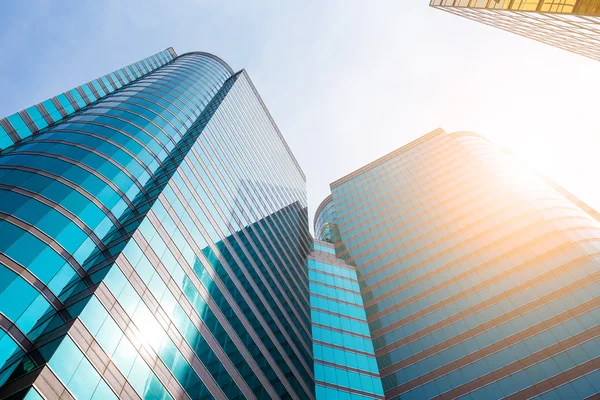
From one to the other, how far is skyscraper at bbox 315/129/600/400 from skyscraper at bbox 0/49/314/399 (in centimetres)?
1425

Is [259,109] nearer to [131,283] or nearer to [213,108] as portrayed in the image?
[213,108]

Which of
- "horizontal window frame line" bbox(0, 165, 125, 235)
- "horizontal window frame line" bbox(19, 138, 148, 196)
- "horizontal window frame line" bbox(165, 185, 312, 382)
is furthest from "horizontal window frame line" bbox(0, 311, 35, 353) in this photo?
"horizontal window frame line" bbox(165, 185, 312, 382)

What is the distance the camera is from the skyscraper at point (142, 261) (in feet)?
69.6

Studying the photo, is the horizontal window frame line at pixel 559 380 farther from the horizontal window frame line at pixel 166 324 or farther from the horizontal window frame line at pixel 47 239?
the horizontal window frame line at pixel 47 239

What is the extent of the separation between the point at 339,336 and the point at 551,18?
125 feet

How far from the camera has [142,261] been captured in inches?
1126

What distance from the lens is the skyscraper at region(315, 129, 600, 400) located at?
1567 inches

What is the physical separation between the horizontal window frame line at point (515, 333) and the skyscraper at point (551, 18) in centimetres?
2562

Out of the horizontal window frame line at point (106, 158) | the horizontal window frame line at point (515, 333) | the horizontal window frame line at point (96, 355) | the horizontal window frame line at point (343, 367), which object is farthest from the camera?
the horizontal window frame line at point (343, 367)

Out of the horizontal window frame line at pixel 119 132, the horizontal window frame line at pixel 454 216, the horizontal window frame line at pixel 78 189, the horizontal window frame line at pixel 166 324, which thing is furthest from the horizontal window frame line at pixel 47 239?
the horizontal window frame line at pixel 454 216

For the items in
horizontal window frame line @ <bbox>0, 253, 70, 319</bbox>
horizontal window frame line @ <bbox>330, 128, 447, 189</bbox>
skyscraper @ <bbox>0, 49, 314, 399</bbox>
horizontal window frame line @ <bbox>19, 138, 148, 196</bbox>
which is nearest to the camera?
skyscraper @ <bbox>0, 49, 314, 399</bbox>

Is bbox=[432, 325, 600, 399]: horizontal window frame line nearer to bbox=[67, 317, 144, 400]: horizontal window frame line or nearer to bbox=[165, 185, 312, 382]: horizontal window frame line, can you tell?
bbox=[165, 185, 312, 382]: horizontal window frame line

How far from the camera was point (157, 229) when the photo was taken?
31859 mm

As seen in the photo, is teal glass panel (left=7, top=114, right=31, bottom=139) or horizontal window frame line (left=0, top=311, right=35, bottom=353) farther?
teal glass panel (left=7, top=114, right=31, bottom=139)
